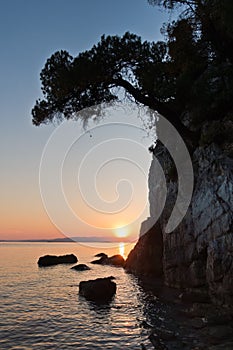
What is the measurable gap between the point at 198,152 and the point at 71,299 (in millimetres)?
14619

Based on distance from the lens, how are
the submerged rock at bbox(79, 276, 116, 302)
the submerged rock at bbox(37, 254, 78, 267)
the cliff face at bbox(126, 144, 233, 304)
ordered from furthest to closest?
1. the submerged rock at bbox(37, 254, 78, 267)
2. the submerged rock at bbox(79, 276, 116, 302)
3. the cliff face at bbox(126, 144, 233, 304)

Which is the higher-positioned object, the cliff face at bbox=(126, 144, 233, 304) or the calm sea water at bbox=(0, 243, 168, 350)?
the cliff face at bbox=(126, 144, 233, 304)

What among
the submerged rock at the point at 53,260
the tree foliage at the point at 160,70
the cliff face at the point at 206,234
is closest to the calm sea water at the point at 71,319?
the cliff face at the point at 206,234

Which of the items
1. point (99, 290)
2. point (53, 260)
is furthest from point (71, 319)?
point (53, 260)

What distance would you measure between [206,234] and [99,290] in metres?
8.93

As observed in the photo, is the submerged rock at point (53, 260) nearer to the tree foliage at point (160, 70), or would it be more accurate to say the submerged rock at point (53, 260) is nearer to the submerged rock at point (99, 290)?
the submerged rock at point (99, 290)

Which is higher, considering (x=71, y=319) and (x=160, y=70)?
(x=160, y=70)

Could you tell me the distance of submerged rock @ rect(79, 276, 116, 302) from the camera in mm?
25141

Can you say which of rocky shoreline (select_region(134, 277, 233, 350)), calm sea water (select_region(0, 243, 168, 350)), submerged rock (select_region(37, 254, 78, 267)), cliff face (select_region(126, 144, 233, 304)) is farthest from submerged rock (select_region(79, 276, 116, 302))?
submerged rock (select_region(37, 254, 78, 267))

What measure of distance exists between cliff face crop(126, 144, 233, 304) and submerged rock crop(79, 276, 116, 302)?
6.18 meters

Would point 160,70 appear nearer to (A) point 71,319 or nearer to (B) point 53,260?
(A) point 71,319

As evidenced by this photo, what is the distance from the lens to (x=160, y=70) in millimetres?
23922

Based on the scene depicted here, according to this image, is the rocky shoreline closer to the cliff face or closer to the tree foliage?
the cliff face

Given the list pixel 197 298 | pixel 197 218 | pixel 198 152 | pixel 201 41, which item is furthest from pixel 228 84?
pixel 197 298
